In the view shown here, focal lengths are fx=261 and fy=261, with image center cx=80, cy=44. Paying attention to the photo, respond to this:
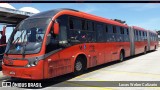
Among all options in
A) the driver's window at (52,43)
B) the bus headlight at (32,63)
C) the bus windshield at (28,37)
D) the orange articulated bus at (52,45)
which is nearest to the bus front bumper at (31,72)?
the orange articulated bus at (52,45)

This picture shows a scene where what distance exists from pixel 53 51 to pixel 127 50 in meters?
10.7

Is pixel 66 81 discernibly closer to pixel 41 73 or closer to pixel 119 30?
pixel 41 73

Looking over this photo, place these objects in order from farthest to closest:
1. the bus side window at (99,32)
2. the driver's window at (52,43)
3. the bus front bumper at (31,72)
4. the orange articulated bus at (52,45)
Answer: the bus side window at (99,32) → the driver's window at (52,43) → the orange articulated bus at (52,45) → the bus front bumper at (31,72)

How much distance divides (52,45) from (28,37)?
3.09 feet

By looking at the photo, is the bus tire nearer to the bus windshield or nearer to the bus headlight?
the bus windshield

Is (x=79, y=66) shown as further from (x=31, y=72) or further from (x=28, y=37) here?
(x=31, y=72)

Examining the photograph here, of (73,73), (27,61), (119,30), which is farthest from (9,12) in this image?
(27,61)

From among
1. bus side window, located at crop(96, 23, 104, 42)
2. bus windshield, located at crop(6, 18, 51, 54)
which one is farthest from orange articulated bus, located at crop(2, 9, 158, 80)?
bus side window, located at crop(96, 23, 104, 42)

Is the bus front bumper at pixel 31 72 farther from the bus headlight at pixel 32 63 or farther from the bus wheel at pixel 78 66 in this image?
the bus wheel at pixel 78 66

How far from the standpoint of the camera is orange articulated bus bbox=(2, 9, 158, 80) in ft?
30.2

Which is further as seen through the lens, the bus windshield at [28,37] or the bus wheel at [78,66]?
the bus wheel at [78,66]

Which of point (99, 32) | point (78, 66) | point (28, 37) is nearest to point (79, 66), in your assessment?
point (78, 66)

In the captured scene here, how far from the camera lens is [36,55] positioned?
360 inches

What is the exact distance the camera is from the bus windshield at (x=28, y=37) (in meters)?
9.39
